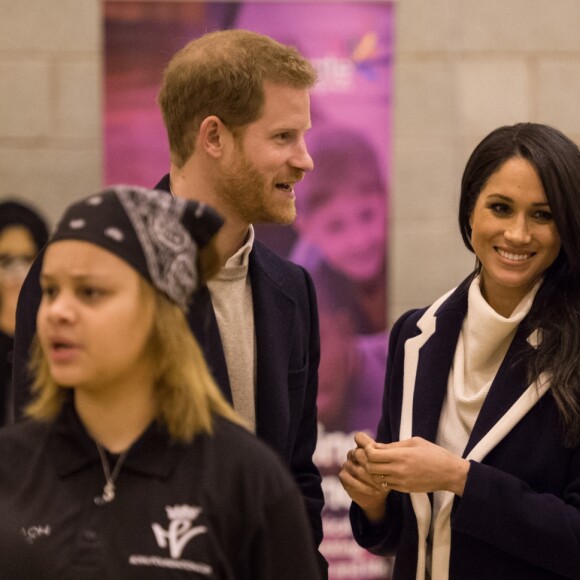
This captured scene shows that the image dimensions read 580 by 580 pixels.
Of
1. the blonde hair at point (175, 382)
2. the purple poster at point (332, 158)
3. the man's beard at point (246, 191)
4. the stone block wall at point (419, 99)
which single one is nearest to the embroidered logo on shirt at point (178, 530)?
the blonde hair at point (175, 382)

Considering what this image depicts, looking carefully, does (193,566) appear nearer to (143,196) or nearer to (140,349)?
(140,349)

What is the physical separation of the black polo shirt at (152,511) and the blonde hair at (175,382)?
0.9 inches

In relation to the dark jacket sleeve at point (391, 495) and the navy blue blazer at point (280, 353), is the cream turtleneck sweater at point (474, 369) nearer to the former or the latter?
the dark jacket sleeve at point (391, 495)

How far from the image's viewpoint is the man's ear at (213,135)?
2344 mm

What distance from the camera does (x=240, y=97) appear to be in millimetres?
2320

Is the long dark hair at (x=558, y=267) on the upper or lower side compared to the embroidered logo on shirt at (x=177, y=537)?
upper

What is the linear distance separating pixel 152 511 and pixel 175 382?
0.19 metres

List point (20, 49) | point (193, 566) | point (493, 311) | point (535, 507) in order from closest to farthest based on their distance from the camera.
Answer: point (193, 566)
point (535, 507)
point (493, 311)
point (20, 49)

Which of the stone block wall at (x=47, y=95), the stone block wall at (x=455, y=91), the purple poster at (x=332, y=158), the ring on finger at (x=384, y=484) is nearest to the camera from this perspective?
the ring on finger at (x=384, y=484)

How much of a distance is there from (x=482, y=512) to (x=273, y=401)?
0.48 metres

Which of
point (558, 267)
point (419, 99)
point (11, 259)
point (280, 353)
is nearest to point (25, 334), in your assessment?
point (280, 353)

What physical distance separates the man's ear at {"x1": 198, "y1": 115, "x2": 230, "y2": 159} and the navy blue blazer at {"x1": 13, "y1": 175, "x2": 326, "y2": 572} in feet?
0.40

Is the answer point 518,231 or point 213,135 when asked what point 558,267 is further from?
point 213,135

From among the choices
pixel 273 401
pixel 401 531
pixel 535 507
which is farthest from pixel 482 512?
pixel 273 401
